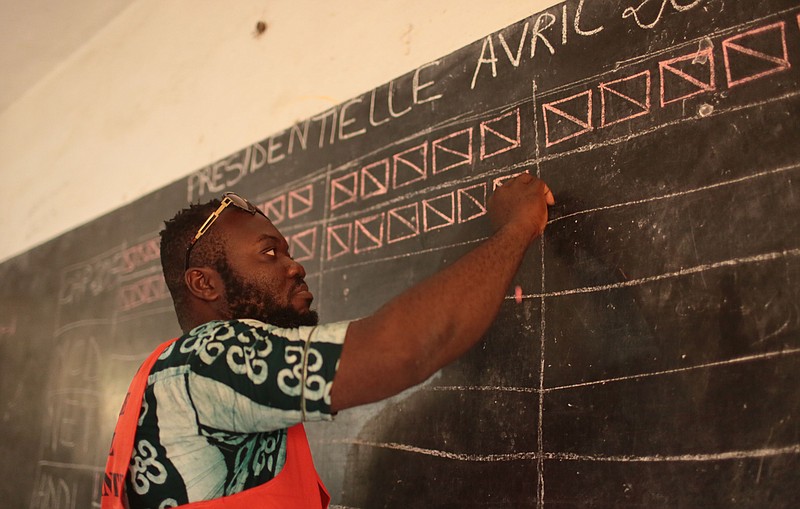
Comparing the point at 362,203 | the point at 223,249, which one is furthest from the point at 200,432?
the point at 362,203

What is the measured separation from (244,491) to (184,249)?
1.44ft

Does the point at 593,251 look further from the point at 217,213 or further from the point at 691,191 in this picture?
the point at 217,213

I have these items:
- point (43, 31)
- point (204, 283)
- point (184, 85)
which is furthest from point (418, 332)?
point (43, 31)

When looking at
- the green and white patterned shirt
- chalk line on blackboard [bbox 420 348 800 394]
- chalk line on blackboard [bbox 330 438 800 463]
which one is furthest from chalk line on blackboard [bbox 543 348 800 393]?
the green and white patterned shirt

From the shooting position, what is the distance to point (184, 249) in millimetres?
1312

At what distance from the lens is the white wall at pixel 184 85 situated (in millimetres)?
1725

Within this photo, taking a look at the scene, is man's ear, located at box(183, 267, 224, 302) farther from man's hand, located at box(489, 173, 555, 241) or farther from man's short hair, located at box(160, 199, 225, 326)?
man's hand, located at box(489, 173, 555, 241)

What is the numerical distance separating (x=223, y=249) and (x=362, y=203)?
1.45 feet

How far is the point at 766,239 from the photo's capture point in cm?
Result: 101

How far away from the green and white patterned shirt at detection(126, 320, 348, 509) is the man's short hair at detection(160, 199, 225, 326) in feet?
0.59

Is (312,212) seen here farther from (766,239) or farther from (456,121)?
(766,239)

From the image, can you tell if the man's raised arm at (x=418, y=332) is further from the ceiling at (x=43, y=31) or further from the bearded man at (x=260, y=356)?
the ceiling at (x=43, y=31)

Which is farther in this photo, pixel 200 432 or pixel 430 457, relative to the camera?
pixel 430 457

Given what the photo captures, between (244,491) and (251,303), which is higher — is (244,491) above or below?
below
